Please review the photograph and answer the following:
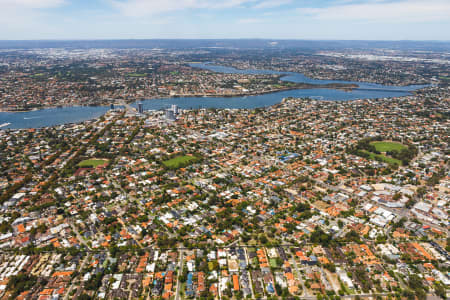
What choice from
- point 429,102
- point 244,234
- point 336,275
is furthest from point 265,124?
point 429,102

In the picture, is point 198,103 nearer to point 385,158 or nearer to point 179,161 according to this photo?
point 179,161

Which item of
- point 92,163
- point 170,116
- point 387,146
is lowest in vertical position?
point 92,163

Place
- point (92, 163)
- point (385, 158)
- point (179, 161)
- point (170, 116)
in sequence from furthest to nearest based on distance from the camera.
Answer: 1. point (170, 116)
2. point (385, 158)
3. point (179, 161)
4. point (92, 163)

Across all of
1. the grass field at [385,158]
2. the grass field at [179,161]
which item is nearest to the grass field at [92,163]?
the grass field at [179,161]

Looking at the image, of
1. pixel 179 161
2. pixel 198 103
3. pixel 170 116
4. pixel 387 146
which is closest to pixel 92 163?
pixel 179 161

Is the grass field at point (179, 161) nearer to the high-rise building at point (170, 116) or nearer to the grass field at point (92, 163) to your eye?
the grass field at point (92, 163)

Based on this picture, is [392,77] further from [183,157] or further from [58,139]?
[58,139]
